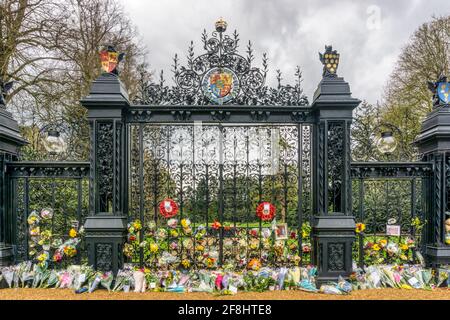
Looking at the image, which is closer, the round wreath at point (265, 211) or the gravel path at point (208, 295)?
the gravel path at point (208, 295)

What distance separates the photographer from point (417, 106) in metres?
14.8

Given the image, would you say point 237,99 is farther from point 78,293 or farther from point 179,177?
point 78,293

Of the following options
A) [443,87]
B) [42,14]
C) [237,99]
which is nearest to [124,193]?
[237,99]

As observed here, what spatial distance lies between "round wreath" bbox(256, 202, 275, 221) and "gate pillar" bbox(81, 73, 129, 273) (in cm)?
217

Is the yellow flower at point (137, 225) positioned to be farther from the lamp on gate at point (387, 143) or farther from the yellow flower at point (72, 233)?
the lamp on gate at point (387, 143)

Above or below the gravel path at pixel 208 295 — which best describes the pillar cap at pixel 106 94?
above

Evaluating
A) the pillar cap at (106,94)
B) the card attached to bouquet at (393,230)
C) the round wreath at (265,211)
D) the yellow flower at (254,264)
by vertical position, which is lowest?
the yellow flower at (254,264)

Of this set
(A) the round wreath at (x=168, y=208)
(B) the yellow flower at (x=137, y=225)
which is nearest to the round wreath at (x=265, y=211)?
(A) the round wreath at (x=168, y=208)

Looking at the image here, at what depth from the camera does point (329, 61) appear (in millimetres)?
5586

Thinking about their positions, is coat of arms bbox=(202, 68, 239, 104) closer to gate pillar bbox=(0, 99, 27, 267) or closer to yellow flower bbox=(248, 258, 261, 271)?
yellow flower bbox=(248, 258, 261, 271)

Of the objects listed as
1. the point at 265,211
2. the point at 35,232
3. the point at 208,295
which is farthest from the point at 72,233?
the point at 265,211

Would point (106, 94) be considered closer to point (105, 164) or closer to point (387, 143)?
point (105, 164)

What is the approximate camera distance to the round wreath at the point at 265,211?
5.80 metres

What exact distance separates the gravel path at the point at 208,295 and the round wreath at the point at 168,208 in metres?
1.24
